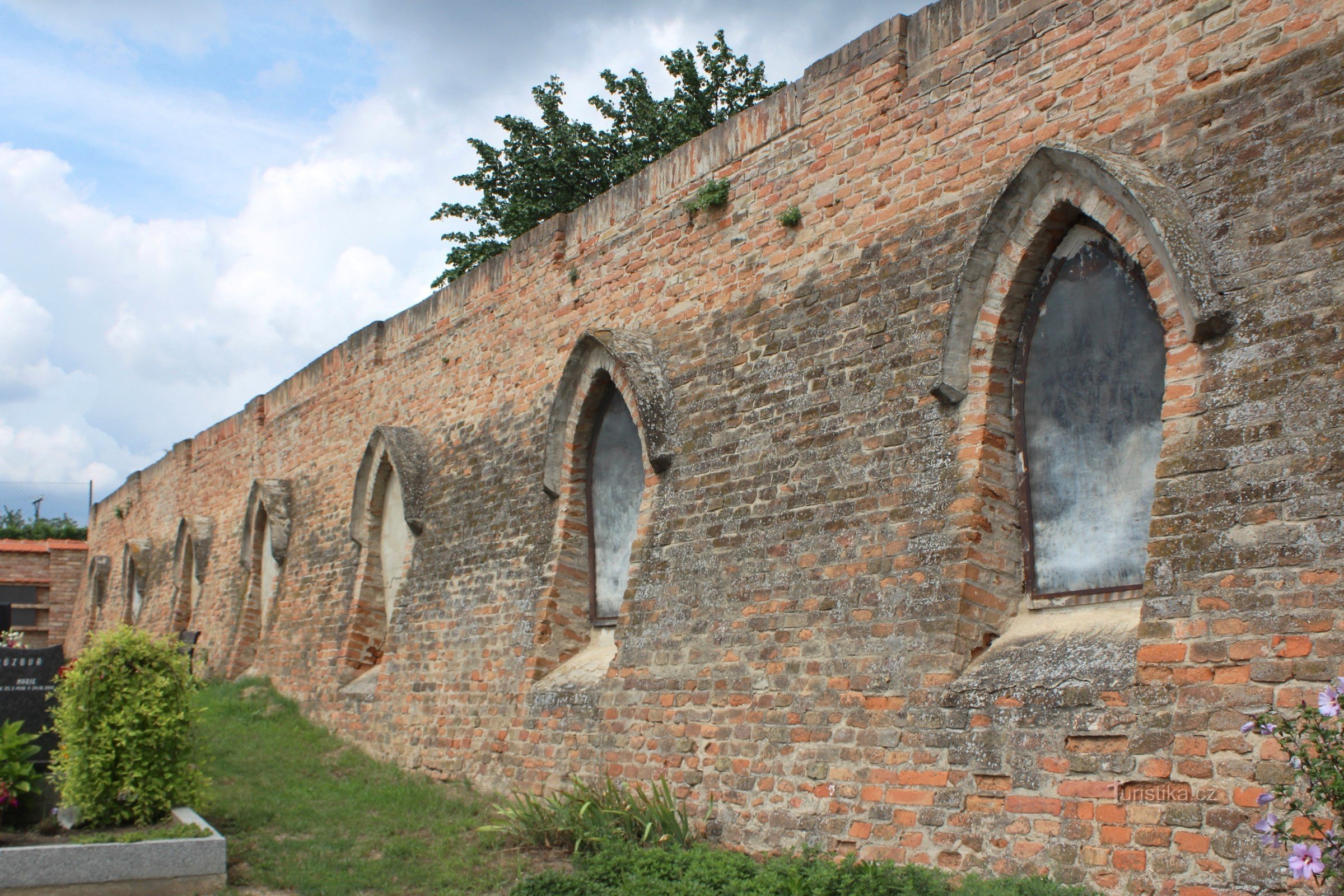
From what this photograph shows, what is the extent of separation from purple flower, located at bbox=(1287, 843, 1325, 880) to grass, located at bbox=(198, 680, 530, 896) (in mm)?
4420

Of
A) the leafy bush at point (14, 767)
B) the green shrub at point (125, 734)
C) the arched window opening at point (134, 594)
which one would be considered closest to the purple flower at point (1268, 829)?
the green shrub at point (125, 734)

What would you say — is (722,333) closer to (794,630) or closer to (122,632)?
(794,630)

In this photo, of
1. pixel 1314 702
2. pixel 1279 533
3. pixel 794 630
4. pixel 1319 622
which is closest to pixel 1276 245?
pixel 1279 533

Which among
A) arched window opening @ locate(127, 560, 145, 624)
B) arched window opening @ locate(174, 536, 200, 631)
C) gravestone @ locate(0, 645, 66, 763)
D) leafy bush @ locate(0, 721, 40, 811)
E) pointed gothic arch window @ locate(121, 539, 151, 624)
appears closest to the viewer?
leafy bush @ locate(0, 721, 40, 811)

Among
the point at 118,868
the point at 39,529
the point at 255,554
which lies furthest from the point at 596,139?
the point at 39,529

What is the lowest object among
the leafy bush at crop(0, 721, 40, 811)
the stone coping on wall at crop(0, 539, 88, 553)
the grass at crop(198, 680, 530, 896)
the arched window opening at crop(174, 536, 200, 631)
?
the grass at crop(198, 680, 530, 896)

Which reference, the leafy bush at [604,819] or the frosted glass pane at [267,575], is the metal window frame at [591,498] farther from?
the frosted glass pane at [267,575]

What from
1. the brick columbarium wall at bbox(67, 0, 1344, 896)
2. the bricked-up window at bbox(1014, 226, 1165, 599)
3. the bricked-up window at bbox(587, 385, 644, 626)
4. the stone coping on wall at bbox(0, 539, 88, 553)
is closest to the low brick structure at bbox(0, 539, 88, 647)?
the stone coping on wall at bbox(0, 539, 88, 553)

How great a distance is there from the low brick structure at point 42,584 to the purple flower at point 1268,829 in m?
30.1

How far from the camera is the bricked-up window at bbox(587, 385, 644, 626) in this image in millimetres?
9617

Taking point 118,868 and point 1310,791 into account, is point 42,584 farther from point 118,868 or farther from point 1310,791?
point 1310,791

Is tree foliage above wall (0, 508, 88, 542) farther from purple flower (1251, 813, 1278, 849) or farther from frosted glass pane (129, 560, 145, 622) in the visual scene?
purple flower (1251, 813, 1278, 849)

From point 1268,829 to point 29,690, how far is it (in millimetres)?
7930

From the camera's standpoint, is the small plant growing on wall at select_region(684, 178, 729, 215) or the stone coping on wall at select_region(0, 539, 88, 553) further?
the stone coping on wall at select_region(0, 539, 88, 553)
